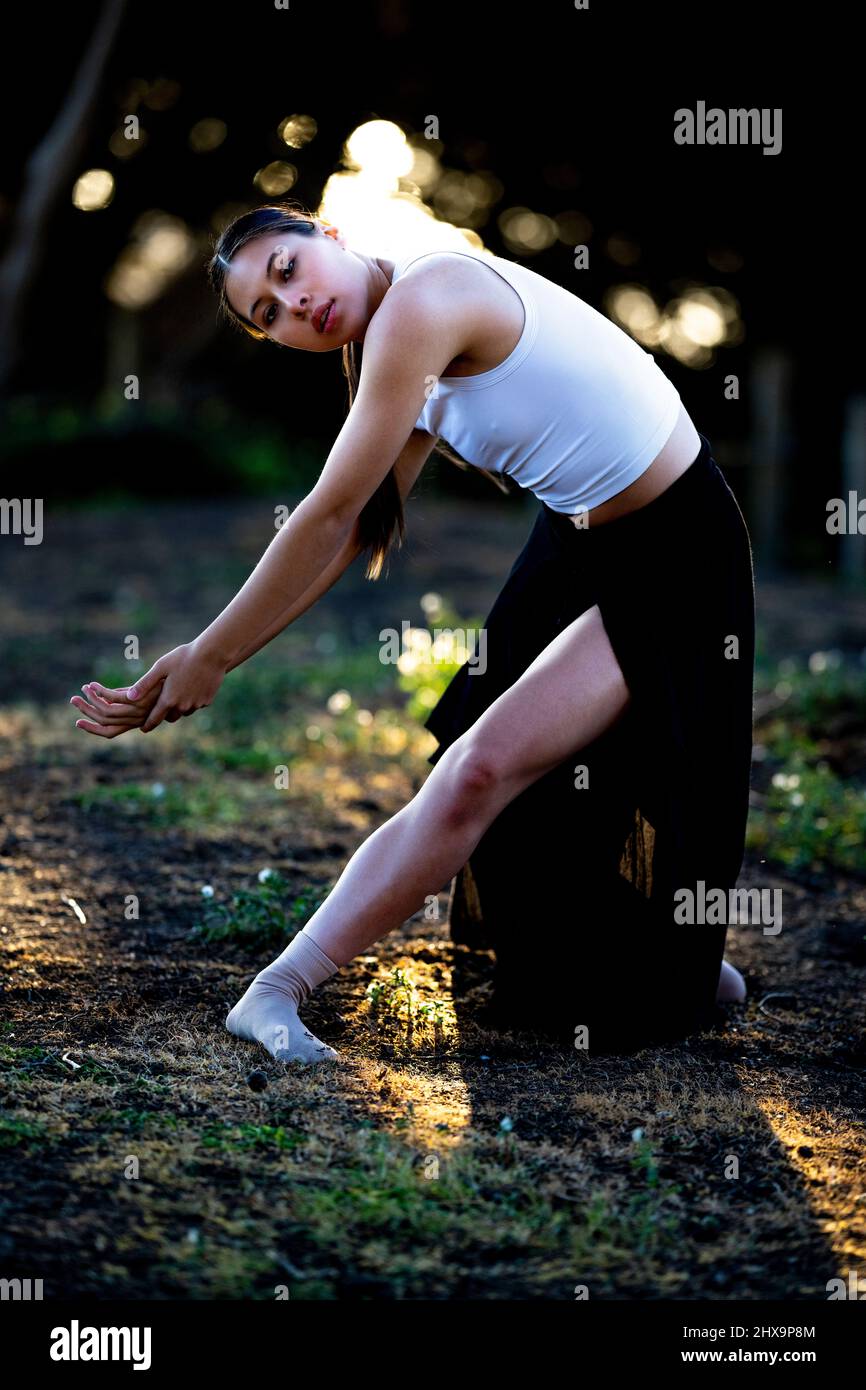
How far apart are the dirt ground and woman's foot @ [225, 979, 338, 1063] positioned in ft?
0.12

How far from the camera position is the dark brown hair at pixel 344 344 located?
91.1 inches

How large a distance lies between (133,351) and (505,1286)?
40.0 feet

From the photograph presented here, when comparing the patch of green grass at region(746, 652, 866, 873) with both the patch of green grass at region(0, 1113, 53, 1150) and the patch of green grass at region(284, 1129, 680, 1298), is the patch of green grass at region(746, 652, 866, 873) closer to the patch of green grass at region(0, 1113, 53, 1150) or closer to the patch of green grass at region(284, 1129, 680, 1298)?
the patch of green grass at region(284, 1129, 680, 1298)

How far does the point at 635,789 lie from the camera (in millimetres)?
2539

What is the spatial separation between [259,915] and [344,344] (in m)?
1.26

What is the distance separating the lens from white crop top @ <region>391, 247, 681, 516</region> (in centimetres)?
229

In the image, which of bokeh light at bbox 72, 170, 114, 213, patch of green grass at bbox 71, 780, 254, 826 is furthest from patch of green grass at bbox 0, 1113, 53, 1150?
bokeh light at bbox 72, 170, 114, 213

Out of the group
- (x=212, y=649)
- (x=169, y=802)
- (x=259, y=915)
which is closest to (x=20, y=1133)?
(x=212, y=649)

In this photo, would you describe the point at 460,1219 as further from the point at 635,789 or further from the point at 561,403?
the point at 561,403

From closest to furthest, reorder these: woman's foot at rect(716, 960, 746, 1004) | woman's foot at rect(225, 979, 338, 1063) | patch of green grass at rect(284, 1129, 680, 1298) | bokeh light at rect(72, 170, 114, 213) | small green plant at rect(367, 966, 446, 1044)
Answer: patch of green grass at rect(284, 1129, 680, 1298) → woman's foot at rect(225, 979, 338, 1063) → small green plant at rect(367, 966, 446, 1044) → woman's foot at rect(716, 960, 746, 1004) → bokeh light at rect(72, 170, 114, 213)

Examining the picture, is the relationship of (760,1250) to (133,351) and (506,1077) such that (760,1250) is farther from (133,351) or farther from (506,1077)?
(133,351)

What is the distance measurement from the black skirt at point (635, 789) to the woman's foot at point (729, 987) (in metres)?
0.17
